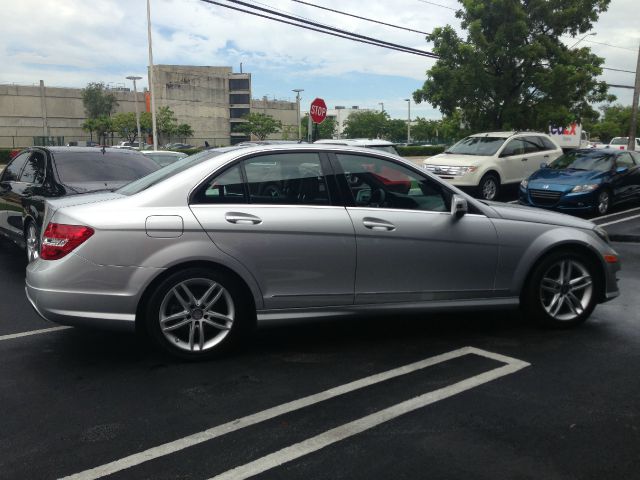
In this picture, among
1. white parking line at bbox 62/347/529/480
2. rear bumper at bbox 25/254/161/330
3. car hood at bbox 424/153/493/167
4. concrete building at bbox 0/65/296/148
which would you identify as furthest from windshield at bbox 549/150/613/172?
concrete building at bbox 0/65/296/148

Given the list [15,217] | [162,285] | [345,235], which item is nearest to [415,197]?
[345,235]

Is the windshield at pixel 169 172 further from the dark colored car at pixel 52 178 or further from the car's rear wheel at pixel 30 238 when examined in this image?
the car's rear wheel at pixel 30 238

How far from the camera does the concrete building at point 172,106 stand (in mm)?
77750

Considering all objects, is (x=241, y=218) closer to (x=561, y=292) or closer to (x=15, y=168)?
(x=561, y=292)

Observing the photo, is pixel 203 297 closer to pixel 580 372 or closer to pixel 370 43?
pixel 580 372

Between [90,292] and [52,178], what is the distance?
12.3 ft

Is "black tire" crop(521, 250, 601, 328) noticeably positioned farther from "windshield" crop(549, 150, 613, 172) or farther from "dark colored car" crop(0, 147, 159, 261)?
"windshield" crop(549, 150, 613, 172)

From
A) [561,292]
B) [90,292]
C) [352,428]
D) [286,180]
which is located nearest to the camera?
[352,428]

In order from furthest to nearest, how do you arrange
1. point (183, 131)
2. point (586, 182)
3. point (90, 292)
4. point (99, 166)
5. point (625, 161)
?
point (183, 131) → point (625, 161) → point (586, 182) → point (99, 166) → point (90, 292)

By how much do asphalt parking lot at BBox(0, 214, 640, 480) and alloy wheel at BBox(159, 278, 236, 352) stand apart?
0.62 feet

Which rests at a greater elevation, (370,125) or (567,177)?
(370,125)

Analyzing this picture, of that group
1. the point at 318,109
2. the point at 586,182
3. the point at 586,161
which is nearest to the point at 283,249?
the point at 586,182

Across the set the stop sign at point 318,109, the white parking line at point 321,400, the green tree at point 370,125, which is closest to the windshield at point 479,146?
the stop sign at point 318,109

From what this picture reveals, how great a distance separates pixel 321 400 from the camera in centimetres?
379
